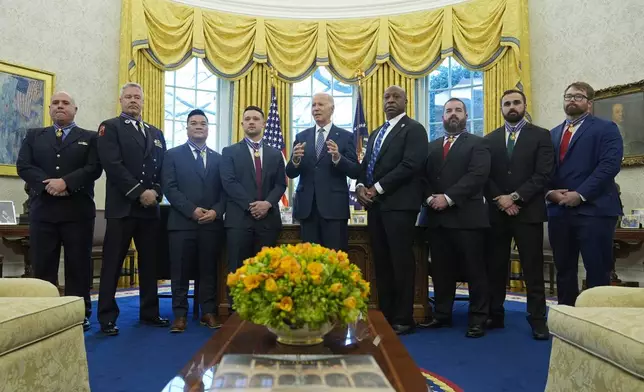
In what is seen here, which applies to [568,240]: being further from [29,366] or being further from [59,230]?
[59,230]

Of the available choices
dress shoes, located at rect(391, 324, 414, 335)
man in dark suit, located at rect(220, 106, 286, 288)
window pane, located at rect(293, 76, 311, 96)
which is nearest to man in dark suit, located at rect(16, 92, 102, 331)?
man in dark suit, located at rect(220, 106, 286, 288)

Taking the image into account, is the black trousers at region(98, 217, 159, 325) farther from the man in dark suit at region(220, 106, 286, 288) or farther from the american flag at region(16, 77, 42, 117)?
the american flag at region(16, 77, 42, 117)

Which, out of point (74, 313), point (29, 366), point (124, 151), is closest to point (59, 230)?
point (124, 151)

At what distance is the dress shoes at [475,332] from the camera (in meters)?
3.37

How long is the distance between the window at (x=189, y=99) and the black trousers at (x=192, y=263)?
12.8 feet

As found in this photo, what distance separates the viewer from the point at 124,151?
3545mm

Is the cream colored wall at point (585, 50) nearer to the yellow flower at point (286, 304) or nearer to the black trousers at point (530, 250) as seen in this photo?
the black trousers at point (530, 250)

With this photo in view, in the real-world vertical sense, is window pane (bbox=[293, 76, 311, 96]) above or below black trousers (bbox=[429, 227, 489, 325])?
above

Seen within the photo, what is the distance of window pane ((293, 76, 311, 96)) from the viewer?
7.75 meters

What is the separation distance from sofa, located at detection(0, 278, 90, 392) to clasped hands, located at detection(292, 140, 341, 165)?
5.93ft

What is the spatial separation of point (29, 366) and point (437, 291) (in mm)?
2717

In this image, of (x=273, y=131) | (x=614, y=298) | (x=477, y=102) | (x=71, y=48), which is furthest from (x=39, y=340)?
(x=477, y=102)

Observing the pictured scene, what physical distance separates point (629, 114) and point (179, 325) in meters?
5.03

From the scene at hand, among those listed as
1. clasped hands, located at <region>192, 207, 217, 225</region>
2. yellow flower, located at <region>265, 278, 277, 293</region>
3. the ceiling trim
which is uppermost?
the ceiling trim
